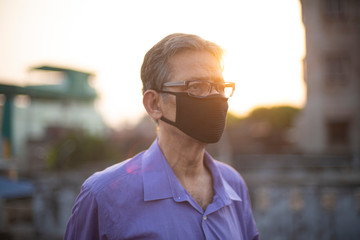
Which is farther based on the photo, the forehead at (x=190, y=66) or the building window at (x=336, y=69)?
the building window at (x=336, y=69)

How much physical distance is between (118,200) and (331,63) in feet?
56.4

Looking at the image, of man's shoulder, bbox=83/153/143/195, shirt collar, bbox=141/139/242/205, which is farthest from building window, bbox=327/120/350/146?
man's shoulder, bbox=83/153/143/195

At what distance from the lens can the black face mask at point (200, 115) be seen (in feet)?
5.96

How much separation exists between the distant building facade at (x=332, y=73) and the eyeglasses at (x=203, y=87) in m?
15.4

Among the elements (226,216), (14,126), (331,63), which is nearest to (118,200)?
(226,216)

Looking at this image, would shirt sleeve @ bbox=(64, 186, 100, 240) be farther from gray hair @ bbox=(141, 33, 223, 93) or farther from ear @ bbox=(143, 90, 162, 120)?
gray hair @ bbox=(141, 33, 223, 93)

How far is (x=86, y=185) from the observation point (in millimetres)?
1705

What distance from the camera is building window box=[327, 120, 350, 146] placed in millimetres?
15602

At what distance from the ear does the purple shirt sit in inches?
9.6

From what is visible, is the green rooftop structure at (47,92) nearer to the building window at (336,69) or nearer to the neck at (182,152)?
the neck at (182,152)

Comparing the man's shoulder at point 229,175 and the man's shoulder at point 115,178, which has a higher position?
the man's shoulder at point 115,178

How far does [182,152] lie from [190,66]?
55cm

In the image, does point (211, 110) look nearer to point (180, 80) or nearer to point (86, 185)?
point (180, 80)

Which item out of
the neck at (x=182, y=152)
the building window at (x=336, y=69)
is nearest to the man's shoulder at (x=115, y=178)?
the neck at (x=182, y=152)
